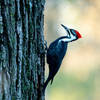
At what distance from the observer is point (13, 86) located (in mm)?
3502

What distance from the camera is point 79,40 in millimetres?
13906

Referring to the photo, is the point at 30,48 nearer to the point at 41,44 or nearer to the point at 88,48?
the point at 41,44

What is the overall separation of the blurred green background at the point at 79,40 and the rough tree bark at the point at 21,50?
330 inches

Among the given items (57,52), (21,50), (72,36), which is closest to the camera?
(21,50)

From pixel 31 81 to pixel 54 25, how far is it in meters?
10.9

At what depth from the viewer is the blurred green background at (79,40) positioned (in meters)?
12.5

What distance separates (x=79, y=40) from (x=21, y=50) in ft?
34.1

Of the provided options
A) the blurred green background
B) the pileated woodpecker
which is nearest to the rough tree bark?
the pileated woodpecker

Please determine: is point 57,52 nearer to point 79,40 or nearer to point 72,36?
point 72,36

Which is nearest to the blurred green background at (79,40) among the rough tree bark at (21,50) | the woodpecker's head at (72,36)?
the woodpecker's head at (72,36)

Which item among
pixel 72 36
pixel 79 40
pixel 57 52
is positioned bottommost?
pixel 79 40

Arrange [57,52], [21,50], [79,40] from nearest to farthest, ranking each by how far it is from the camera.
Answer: [21,50] < [57,52] < [79,40]

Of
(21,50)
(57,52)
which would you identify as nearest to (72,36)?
(57,52)

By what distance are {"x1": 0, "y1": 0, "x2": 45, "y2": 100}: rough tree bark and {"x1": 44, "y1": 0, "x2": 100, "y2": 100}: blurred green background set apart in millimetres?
8385
